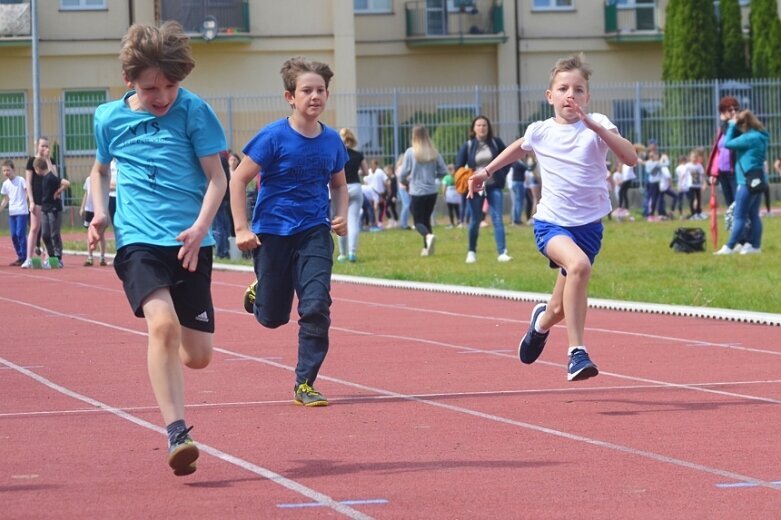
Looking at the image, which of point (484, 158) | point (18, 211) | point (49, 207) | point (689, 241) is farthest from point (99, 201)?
point (18, 211)

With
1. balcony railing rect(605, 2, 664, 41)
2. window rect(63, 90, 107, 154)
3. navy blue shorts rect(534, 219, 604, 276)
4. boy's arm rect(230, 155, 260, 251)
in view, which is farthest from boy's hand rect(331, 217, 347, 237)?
balcony railing rect(605, 2, 664, 41)

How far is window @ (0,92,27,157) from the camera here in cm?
3891

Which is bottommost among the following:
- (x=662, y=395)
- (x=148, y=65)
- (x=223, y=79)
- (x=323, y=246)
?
(x=662, y=395)

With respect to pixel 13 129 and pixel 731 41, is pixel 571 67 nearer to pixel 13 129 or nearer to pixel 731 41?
pixel 13 129

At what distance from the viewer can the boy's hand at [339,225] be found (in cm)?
870

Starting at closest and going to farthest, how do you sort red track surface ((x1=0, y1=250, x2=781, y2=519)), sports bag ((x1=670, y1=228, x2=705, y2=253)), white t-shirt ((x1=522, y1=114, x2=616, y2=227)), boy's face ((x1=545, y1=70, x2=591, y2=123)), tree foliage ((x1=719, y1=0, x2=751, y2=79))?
1. red track surface ((x1=0, y1=250, x2=781, y2=519))
2. boy's face ((x1=545, y1=70, x2=591, y2=123))
3. white t-shirt ((x1=522, y1=114, x2=616, y2=227))
4. sports bag ((x1=670, y1=228, x2=705, y2=253))
5. tree foliage ((x1=719, y1=0, x2=751, y2=79))

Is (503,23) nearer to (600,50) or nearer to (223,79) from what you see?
(600,50)

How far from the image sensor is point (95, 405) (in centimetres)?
882

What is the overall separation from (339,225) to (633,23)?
44.2 metres

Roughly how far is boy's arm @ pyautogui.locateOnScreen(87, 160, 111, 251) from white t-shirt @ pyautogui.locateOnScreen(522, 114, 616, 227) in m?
3.02

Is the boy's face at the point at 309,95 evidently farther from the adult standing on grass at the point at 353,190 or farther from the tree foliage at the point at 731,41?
the tree foliage at the point at 731,41

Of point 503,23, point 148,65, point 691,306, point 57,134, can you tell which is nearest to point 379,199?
point 57,134

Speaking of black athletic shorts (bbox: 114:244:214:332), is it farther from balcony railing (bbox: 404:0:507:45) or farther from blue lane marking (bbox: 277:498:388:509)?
balcony railing (bbox: 404:0:507:45)

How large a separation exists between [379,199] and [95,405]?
29.6 meters
